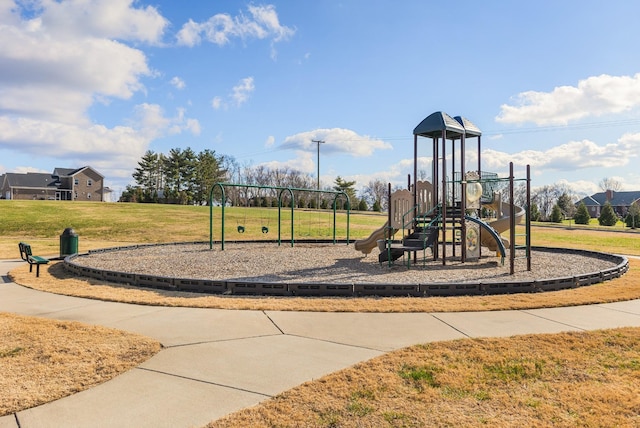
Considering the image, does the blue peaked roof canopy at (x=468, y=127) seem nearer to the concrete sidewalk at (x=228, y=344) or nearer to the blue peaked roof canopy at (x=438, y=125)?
the blue peaked roof canopy at (x=438, y=125)

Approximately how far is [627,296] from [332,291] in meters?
5.47

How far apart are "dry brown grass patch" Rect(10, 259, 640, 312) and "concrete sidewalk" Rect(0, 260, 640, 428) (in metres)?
0.28

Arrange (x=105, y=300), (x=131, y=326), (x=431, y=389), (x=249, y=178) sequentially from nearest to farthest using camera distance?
(x=431, y=389) < (x=131, y=326) < (x=105, y=300) < (x=249, y=178)

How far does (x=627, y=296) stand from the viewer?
8039 mm

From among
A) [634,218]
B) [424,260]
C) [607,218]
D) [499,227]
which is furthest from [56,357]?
[634,218]

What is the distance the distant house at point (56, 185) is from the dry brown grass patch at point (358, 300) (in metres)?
69.0

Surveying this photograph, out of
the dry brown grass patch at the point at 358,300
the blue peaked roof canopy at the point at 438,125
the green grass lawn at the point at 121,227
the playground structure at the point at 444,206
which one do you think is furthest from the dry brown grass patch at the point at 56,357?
the green grass lawn at the point at 121,227

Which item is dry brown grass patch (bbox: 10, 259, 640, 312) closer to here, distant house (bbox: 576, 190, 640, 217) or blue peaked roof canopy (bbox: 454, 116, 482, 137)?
blue peaked roof canopy (bbox: 454, 116, 482, 137)

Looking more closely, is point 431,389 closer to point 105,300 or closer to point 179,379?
point 179,379

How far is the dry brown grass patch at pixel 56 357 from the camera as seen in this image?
12.2ft

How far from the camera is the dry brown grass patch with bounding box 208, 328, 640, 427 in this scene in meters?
3.24

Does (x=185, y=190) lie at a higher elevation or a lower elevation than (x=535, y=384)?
higher

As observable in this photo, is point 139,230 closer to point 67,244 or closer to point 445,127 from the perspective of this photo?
point 67,244

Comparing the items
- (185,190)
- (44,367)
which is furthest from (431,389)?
(185,190)
